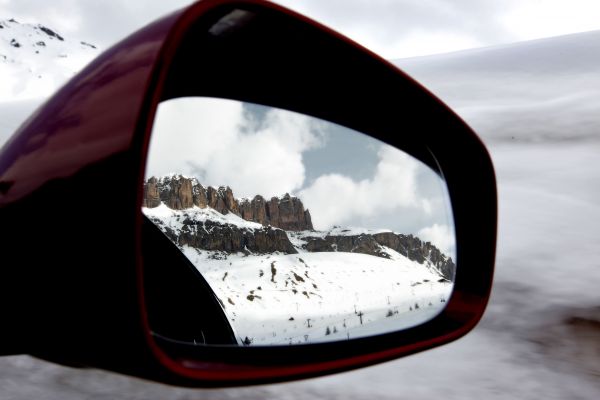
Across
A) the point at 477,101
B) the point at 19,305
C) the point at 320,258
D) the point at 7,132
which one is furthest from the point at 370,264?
the point at 477,101

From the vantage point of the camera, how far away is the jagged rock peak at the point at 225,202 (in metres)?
0.74

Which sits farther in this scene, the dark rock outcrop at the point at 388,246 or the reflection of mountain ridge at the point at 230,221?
the dark rock outcrop at the point at 388,246

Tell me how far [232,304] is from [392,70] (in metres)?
0.58

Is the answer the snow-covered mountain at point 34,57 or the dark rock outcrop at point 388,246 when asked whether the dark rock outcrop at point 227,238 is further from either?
the snow-covered mountain at point 34,57

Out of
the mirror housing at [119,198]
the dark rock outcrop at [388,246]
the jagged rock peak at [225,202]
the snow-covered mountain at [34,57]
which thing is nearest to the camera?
the mirror housing at [119,198]

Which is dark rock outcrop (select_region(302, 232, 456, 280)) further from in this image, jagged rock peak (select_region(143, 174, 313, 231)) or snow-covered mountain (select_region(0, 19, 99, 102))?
snow-covered mountain (select_region(0, 19, 99, 102))

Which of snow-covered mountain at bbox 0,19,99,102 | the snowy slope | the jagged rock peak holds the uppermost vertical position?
snow-covered mountain at bbox 0,19,99,102

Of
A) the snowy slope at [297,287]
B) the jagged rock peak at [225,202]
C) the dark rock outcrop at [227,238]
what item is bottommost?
the snowy slope at [297,287]

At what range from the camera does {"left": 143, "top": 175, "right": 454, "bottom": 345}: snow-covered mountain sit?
2.54 feet

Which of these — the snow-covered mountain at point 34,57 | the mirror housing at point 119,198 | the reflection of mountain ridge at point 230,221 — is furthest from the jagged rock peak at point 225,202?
the snow-covered mountain at point 34,57

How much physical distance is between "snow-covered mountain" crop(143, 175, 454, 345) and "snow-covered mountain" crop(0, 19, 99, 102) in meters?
97.9

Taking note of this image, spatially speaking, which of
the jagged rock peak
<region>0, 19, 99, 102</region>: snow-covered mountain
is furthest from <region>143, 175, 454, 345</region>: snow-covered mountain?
<region>0, 19, 99, 102</region>: snow-covered mountain

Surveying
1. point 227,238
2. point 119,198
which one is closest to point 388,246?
point 227,238

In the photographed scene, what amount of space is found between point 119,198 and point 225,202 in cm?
24
